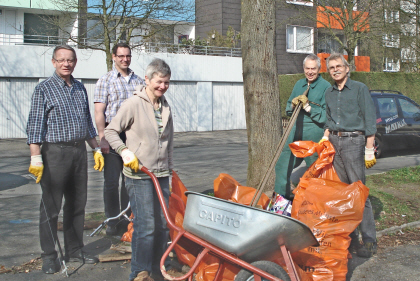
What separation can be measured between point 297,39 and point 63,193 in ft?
80.2

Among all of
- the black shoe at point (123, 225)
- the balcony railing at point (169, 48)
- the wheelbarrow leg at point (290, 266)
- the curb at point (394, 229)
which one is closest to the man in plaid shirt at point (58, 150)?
the black shoe at point (123, 225)

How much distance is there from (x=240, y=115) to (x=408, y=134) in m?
11.6

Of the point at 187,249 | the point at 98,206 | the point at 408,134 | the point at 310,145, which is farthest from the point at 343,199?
the point at 408,134

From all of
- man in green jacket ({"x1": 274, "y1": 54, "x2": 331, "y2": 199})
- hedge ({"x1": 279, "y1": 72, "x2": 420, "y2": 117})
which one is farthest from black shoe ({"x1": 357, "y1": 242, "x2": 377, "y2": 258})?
hedge ({"x1": 279, "y1": 72, "x2": 420, "y2": 117})

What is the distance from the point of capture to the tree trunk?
536 cm

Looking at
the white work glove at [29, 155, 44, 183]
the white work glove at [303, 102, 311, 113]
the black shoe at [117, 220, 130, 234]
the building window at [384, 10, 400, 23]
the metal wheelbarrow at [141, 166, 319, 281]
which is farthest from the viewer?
the building window at [384, 10, 400, 23]

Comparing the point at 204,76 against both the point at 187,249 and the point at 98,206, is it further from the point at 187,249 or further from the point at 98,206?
the point at 187,249

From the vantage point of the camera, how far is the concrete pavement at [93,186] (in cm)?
411

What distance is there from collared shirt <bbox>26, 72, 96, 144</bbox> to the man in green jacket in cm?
216

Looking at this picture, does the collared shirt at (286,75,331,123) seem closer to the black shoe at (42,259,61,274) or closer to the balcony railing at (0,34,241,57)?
the black shoe at (42,259,61,274)

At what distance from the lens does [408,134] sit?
1140cm

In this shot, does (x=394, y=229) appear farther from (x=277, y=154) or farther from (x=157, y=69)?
(x=157, y=69)

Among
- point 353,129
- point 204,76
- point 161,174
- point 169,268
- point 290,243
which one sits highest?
point 204,76

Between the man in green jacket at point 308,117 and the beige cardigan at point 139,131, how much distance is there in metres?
1.71
